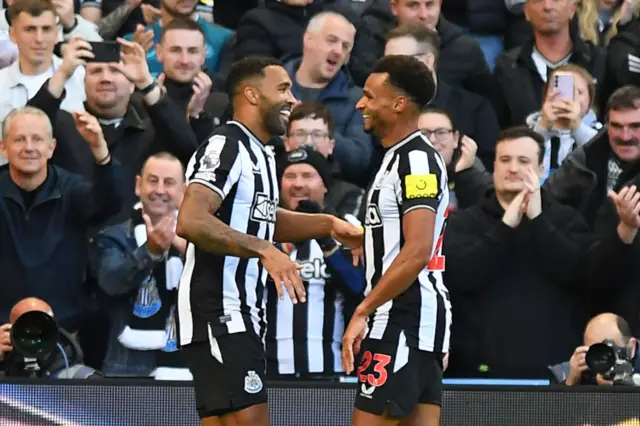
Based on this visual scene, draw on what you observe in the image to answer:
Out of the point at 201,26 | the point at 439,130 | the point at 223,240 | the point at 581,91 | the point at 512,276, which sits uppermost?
the point at 201,26

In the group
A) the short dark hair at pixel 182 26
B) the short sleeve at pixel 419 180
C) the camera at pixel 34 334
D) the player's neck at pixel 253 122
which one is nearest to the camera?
the short sleeve at pixel 419 180

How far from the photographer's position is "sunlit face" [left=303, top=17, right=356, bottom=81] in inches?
328

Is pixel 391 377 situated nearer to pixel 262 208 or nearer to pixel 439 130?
pixel 262 208

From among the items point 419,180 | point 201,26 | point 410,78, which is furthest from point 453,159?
point 419,180

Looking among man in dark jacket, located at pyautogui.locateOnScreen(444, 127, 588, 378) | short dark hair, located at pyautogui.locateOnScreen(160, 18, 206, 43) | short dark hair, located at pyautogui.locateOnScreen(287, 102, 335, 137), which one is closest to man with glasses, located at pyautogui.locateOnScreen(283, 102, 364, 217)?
short dark hair, located at pyautogui.locateOnScreen(287, 102, 335, 137)

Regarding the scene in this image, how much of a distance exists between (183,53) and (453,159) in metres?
1.79

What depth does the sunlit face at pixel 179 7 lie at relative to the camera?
29.2 ft

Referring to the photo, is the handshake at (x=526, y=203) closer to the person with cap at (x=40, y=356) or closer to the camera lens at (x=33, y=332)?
the person with cap at (x=40, y=356)

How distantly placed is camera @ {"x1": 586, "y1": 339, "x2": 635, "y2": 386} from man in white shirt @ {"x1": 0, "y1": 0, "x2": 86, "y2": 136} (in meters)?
3.48

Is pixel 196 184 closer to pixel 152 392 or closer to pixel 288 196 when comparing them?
pixel 152 392

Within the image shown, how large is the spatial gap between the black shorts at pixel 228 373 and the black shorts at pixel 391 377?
16.0 inches

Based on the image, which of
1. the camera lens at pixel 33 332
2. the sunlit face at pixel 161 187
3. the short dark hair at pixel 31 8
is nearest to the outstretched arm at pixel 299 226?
the camera lens at pixel 33 332

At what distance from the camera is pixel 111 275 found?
758 centimetres

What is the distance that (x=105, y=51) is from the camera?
8227 mm
